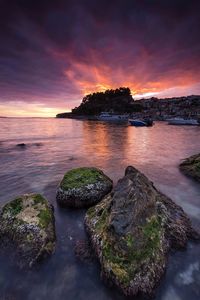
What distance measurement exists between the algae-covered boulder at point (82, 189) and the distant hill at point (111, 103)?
15037 centimetres

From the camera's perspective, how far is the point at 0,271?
21.9 ft

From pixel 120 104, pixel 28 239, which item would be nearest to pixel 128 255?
pixel 28 239

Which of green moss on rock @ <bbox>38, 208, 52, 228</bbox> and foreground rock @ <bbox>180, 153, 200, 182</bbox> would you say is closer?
green moss on rock @ <bbox>38, 208, 52, 228</bbox>

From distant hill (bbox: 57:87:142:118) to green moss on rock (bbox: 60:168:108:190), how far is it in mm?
149868

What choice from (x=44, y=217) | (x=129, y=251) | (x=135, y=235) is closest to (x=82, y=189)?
(x=44, y=217)

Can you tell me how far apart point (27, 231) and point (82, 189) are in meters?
3.65

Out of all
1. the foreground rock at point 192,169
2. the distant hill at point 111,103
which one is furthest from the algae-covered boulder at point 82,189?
the distant hill at point 111,103

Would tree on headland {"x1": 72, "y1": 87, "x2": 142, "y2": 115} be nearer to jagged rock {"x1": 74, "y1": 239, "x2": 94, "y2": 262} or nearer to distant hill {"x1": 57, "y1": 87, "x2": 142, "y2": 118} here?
distant hill {"x1": 57, "y1": 87, "x2": 142, "y2": 118}

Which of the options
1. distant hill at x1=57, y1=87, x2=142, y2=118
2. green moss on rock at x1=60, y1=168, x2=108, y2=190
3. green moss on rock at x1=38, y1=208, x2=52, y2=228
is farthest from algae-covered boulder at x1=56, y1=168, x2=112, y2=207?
distant hill at x1=57, y1=87, x2=142, y2=118

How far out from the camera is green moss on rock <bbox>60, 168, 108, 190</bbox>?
1077cm

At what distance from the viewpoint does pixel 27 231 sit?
729cm

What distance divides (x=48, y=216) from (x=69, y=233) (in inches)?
46.7

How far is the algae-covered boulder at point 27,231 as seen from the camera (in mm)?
6926

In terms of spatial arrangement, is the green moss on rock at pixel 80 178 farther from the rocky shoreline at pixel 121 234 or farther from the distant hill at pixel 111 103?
the distant hill at pixel 111 103
